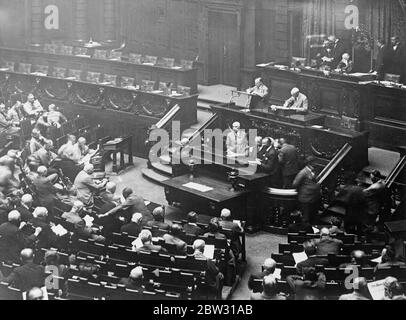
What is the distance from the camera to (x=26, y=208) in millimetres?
14102

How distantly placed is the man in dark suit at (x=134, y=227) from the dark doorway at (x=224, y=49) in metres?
10.9

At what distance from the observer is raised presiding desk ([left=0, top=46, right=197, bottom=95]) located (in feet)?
71.7

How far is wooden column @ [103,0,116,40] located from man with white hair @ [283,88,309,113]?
10.1 metres

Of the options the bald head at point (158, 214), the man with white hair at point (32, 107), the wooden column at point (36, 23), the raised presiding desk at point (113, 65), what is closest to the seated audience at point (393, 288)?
the bald head at point (158, 214)

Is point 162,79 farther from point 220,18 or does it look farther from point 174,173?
point 174,173

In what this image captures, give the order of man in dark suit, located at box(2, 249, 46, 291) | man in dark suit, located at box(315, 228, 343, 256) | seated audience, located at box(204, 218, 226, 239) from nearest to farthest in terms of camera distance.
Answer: man in dark suit, located at box(2, 249, 46, 291) < man in dark suit, located at box(315, 228, 343, 256) < seated audience, located at box(204, 218, 226, 239)

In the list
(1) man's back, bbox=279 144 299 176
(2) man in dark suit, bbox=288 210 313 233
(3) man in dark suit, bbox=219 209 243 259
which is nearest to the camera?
(3) man in dark suit, bbox=219 209 243 259

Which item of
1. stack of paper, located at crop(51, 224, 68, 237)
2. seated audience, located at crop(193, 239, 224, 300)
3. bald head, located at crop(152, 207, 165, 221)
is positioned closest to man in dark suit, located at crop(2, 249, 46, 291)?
stack of paper, located at crop(51, 224, 68, 237)

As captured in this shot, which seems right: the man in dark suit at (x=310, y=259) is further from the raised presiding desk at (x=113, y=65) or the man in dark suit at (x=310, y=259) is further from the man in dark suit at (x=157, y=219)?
the raised presiding desk at (x=113, y=65)

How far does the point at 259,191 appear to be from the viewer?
51.8ft

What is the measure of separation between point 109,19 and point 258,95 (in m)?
9.57

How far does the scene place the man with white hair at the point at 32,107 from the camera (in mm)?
21391

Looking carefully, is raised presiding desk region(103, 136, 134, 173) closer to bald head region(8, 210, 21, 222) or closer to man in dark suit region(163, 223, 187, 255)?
bald head region(8, 210, 21, 222)
